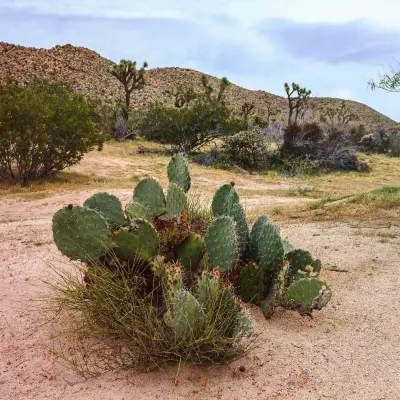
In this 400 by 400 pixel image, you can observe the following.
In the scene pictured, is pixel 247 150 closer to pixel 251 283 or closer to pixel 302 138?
pixel 302 138

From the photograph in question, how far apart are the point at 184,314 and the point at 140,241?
0.68m

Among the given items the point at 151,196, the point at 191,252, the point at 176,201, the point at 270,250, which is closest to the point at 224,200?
the point at 176,201

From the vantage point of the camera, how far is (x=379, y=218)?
7035mm

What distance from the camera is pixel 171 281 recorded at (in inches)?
121

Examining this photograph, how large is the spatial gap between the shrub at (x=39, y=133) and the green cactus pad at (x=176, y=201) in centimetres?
867

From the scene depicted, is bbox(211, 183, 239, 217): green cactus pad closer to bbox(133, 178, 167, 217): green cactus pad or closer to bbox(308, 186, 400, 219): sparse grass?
bbox(133, 178, 167, 217): green cactus pad

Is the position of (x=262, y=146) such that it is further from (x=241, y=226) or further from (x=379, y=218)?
(x=241, y=226)

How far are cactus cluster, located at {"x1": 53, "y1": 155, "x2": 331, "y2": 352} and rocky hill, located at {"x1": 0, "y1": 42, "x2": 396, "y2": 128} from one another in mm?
39898

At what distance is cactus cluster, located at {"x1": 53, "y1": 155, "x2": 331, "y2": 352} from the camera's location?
311cm

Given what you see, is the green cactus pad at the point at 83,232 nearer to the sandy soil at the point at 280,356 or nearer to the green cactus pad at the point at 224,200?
the sandy soil at the point at 280,356

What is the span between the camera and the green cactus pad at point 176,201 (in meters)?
4.26

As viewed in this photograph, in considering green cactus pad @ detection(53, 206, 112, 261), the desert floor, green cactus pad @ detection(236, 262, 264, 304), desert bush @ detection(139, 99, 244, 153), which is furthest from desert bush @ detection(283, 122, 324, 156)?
green cactus pad @ detection(53, 206, 112, 261)

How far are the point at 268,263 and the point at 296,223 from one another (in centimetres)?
337

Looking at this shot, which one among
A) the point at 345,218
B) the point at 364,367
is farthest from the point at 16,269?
the point at 345,218
